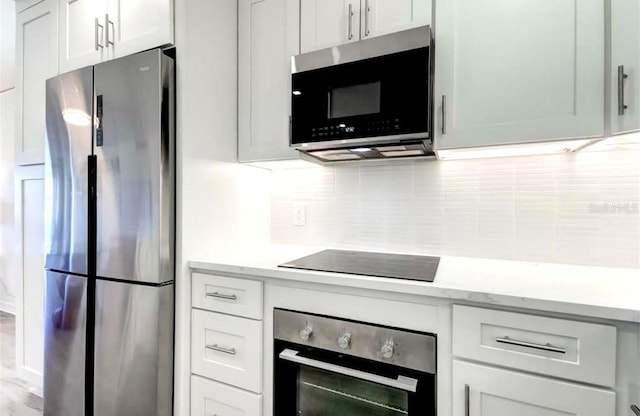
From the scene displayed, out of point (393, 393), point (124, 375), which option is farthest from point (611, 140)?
point (124, 375)

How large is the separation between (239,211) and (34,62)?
159 cm

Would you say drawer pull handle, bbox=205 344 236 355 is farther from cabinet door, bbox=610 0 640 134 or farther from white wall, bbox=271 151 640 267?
cabinet door, bbox=610 0 640 134

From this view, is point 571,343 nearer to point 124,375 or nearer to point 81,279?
point 124,375

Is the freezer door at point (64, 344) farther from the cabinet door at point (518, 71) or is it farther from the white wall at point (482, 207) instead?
the cabinet door at point (518, 71)

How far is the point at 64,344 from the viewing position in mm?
1669

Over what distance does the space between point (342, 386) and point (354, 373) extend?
0.40 ft

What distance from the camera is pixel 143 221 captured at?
1.45 m

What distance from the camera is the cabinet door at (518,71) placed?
1.11 meters

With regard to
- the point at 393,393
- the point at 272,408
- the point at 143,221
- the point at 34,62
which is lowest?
the point at 272,408

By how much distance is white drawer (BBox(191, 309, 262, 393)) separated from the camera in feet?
4.42

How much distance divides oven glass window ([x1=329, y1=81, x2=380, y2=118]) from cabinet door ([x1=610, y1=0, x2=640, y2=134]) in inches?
30.3

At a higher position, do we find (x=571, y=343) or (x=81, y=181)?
(x=81, y=181)

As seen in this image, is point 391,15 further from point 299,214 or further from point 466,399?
point 466,399

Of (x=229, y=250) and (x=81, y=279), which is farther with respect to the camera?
(x=229, y=250)
